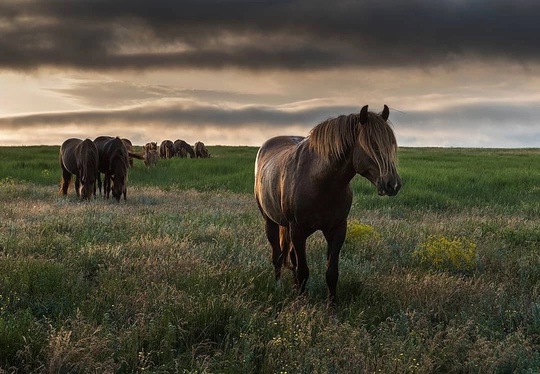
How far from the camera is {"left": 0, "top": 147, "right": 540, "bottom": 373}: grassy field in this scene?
163 inches

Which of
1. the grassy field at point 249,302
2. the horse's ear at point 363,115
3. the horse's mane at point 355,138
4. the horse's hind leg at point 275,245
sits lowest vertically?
the grassy field at point 249,302

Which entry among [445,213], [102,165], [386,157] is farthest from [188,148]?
[386,157]

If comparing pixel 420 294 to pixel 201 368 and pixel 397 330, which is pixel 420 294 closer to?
pixel 397 330

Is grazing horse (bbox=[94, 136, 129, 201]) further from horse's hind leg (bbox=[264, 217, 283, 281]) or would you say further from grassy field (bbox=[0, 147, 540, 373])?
horse's hind leg (bbox=[264, 217, 283, 281])

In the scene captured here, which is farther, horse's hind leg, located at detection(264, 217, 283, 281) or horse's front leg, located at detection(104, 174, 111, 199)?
horse's front leg, located at detection(104, 174, 111, 199)

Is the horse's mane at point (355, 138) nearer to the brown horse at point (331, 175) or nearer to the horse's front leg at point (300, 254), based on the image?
the brown horse at point (331, 175)

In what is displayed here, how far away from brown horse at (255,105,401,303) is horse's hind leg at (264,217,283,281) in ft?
2.41

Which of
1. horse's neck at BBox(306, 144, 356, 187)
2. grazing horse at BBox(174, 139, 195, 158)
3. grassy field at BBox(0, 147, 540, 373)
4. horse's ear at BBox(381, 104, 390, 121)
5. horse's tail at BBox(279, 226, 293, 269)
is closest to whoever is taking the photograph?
grassy field at BBox(0, 147, 540, 373)

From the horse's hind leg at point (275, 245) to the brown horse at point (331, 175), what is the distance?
733mm

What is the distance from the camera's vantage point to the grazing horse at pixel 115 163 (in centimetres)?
1639

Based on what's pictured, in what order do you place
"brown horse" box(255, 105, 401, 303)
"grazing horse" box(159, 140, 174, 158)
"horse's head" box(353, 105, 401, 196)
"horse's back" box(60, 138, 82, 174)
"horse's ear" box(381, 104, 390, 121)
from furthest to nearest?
"grazing horse" box(159, 140, 174, 158), "horse's back" box(60, 138, 82, 174), "horse's ear" box(381, 104, 390, 121), "brown horse" box(255, 105, 401, 303), "horse's head" box(353, 105, 401, 196)

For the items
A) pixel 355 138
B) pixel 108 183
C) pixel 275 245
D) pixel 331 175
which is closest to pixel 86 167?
pixel 108 183

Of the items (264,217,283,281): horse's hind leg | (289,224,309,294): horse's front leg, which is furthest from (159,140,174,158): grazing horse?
(289,224,309,294): horse's front leg

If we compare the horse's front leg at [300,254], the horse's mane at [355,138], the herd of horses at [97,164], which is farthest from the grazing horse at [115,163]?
the horse's mane at [355,138]
